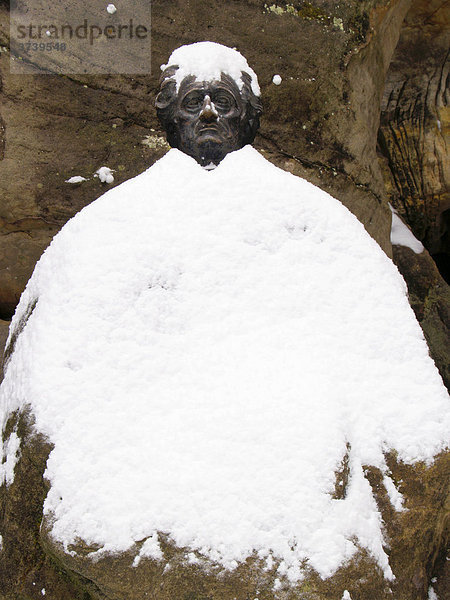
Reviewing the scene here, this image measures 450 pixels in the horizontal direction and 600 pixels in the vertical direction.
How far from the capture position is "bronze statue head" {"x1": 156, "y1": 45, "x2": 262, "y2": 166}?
194 cm

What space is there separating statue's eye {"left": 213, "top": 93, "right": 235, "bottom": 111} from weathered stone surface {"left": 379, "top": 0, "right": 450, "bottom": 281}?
2.10 meters

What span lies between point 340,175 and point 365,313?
1.52 m

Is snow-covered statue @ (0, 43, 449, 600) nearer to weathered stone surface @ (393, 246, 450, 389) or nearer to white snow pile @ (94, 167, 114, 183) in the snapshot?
white snow pile @ (94, 167, 114, 183)

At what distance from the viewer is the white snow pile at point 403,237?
140 inches

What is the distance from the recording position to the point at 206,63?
1.98 meters

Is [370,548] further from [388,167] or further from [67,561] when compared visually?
[388,167]

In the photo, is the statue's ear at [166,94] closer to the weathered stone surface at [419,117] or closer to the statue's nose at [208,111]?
the statue's nose at [208,111]

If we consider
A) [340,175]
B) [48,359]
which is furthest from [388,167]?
[48,359]

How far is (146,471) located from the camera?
137 centimetres

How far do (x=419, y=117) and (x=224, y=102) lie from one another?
2147 millimetres

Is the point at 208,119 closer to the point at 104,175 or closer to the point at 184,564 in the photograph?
the point at 104,175

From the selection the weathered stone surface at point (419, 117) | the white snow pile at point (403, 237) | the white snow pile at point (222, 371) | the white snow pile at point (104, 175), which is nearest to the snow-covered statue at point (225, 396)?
the white snow pile at point (222, 371)

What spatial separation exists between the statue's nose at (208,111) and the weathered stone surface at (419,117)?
2.17m

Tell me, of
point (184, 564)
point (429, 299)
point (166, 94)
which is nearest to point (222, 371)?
point (184, 564)
